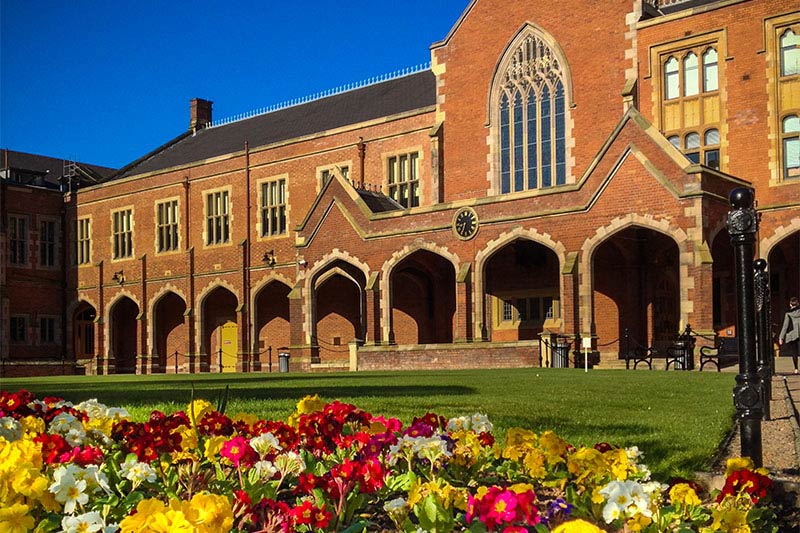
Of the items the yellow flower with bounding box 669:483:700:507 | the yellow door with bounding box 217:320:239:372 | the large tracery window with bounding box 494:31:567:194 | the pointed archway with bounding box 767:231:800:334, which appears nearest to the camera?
the yellow flower with bounding box 669:483:700:507

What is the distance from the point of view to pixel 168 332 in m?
39.8

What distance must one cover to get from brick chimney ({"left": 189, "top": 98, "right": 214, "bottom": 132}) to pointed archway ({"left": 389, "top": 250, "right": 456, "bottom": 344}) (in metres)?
21.0

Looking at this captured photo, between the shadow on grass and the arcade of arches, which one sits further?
the arcade of arches

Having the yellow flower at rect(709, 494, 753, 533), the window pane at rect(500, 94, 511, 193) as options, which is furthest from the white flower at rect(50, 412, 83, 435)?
the window pane at rect(500, 94, 511, 193)

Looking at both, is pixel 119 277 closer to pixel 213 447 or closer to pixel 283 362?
pixel 283 362

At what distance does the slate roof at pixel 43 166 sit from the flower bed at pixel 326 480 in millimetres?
42179

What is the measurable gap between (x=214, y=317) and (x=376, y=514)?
113 feet

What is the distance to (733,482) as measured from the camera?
423 cm

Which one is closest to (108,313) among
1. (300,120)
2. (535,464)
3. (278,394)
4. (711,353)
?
(300,120)

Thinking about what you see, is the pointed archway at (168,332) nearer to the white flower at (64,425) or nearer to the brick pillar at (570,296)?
the brick pillar at (570,296)

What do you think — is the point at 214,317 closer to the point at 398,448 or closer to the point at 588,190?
the point at 588,190

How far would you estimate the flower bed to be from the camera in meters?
3.23

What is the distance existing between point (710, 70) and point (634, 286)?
6.45m

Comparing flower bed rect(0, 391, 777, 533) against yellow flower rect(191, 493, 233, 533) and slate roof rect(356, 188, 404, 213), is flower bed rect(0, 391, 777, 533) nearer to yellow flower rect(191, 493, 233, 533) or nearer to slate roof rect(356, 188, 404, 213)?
yellow flower rect(191, 493, 233, 533)
